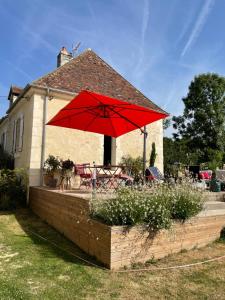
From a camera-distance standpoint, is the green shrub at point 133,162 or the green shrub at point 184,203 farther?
the green shrub at point 133,162

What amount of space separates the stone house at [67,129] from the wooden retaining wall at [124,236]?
14.5 feet

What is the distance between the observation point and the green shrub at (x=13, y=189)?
9.74m

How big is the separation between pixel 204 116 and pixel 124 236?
95.0 feet

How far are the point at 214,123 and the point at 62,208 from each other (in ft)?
89.2

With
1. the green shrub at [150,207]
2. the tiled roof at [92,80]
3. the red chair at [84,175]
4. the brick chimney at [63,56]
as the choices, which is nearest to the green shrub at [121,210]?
the green shrub at [150,207]

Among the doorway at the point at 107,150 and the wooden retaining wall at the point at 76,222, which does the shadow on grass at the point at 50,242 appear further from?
the doorway at the point at 107,150

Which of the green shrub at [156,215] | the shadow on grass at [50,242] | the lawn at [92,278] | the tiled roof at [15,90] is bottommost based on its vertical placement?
the lawn at [92,278]

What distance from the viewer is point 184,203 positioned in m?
5.39

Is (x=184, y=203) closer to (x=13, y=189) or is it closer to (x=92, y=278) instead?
(x=92, y=278)

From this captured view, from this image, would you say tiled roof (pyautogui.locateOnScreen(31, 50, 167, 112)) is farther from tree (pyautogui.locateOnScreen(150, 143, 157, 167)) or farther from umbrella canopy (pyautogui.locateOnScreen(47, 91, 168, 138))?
umbrella canopy (pyautogui.locateOnScreen(47, 91, 168, 138))

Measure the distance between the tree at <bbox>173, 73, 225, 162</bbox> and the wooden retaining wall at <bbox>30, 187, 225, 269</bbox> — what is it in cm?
2501

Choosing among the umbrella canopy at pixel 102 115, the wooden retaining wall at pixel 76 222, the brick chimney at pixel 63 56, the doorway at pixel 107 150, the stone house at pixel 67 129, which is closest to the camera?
the wooden retaining wall at pixel 76 222

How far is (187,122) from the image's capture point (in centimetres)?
3344

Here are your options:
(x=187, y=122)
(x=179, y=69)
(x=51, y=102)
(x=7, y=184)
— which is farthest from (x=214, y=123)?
(x=7, y=184)
